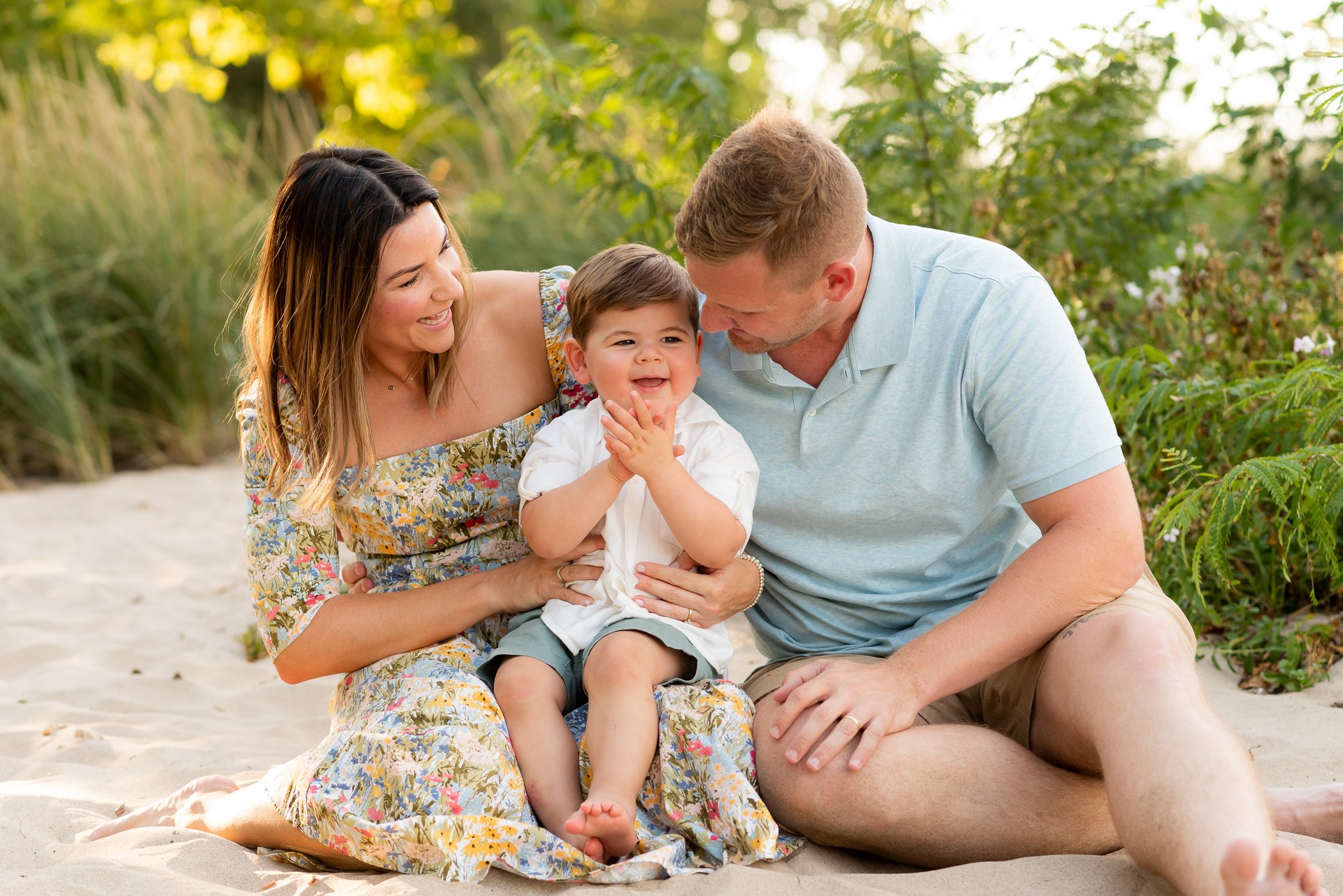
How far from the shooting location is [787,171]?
219 cm

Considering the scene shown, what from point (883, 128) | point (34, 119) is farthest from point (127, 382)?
point (883, 128)

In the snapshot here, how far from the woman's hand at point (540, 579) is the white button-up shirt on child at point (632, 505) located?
2 centimetres

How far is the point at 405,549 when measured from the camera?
264cm

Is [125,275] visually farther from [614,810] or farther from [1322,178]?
[1322,178]

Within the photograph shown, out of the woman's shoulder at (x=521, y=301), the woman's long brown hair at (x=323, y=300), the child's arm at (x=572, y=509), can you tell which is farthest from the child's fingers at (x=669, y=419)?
the woman's long brown hair at (x=323, y=300)

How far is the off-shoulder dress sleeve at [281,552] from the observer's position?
8.11 feet

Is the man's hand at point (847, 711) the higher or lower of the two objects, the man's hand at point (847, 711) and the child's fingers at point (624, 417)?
the lower

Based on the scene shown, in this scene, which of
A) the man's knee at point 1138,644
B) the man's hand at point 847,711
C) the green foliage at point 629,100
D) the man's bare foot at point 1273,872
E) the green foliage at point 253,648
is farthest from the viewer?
the green foliage at point 629,100

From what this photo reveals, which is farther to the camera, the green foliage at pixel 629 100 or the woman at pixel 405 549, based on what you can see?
the green foliage at pixel 629 100

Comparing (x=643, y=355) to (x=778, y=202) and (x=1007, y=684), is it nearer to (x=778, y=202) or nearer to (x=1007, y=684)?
(x=778, y=202)

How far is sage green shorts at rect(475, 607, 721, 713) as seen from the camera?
7.61ft

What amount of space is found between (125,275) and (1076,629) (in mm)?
5607

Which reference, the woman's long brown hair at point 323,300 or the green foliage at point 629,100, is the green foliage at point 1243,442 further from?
the woman's long brown hair at point 323,300

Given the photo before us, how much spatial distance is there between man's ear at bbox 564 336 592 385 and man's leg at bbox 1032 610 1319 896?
43.0 inches
